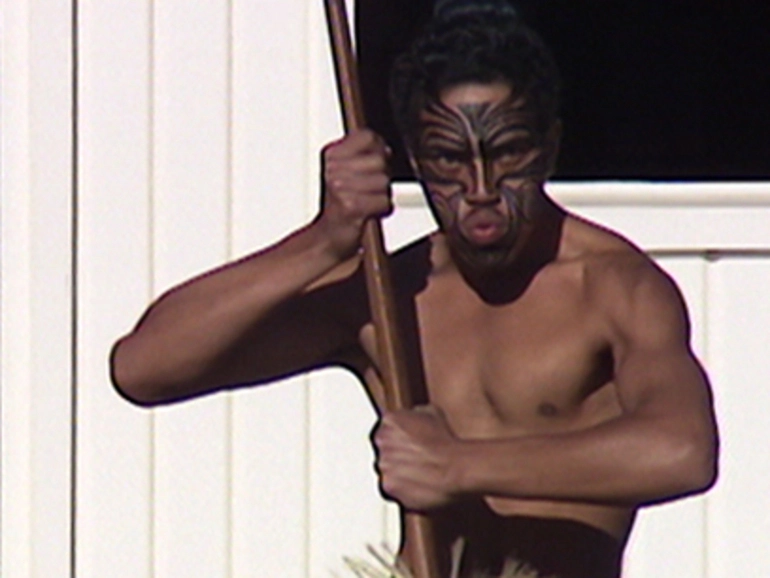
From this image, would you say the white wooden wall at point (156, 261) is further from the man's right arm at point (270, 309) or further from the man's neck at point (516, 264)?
the man's neck at point (516, 264)

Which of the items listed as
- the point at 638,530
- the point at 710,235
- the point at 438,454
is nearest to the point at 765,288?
the point at 710,235

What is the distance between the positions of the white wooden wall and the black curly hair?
1.16m

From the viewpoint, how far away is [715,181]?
15.8 ft

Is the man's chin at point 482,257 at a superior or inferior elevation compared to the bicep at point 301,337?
superior

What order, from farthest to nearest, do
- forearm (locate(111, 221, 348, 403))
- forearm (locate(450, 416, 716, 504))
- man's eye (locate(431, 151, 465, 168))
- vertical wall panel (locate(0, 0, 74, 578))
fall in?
1. vertical wall panel (locate(0, 0, 74, 578))
2. man's eye (locate(431, 151, 465, 168))
3. forearm (locate(111, 221, 348, 403))
4. forearm (locate(450, 416, 716, 504))

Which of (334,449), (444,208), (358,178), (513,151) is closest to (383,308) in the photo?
(358,178)

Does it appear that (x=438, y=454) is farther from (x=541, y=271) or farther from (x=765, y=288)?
(x=765, y=288)

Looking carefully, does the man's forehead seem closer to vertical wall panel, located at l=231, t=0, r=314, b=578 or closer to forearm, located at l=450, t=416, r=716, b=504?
forearm, located at l=450, t=416, r=716, b=504

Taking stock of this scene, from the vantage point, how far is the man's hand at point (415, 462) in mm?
3139

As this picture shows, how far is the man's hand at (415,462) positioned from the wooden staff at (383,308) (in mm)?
38

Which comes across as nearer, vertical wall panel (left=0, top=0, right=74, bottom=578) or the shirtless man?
the shirtless man

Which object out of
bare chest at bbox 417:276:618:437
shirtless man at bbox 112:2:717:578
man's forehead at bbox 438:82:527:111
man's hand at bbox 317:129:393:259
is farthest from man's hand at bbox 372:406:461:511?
man's forehead at bbox 438:82:527:111

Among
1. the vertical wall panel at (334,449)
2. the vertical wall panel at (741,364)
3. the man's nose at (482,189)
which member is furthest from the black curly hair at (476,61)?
the vertical wall panel at (741,364)

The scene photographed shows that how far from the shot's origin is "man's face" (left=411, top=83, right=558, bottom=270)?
137 inches
